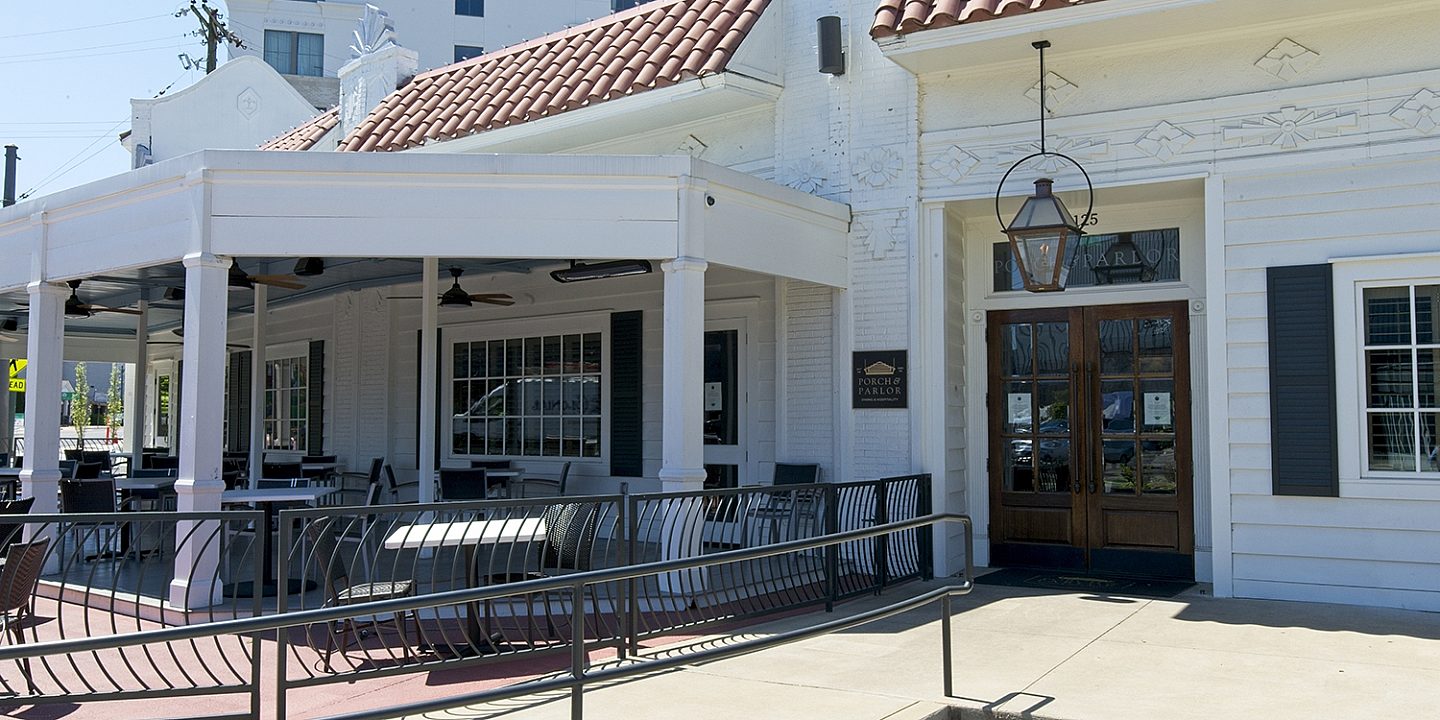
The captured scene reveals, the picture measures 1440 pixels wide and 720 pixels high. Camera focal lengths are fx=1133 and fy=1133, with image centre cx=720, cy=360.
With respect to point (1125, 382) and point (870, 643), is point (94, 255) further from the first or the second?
point (1125, 382)

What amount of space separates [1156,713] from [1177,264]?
16.2ft

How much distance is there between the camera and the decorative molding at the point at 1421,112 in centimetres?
762

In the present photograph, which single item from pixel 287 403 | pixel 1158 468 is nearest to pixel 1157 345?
pixel 1158 468

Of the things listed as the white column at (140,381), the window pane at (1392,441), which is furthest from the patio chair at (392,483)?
the window pane at (1392,441)

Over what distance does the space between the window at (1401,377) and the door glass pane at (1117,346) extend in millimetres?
1822

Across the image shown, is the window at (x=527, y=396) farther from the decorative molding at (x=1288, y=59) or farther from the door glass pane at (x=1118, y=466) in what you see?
the decorative molding at (x=1288, y=59)

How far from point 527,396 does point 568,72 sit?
3686 millimetres

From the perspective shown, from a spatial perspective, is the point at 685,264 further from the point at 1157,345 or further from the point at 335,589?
the point at 1157,345

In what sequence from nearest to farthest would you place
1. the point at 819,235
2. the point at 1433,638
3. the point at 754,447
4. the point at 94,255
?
the point at 1433,638 → the point at 94,255 → the point at 819,235 → the point at 754,447

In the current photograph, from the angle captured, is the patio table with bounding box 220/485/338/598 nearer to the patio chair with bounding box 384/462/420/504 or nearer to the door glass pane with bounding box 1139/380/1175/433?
the patio chair with bounding box 384/462/420/504

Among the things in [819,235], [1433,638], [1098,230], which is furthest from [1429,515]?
[819,235]

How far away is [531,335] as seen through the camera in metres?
12.8

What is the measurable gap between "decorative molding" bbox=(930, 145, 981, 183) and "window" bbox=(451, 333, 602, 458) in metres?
4.41

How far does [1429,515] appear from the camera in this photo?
24.9ft
